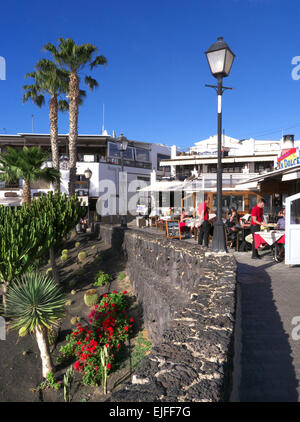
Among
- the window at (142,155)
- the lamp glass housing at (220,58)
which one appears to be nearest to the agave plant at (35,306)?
the lamp glass housing at (220,58)

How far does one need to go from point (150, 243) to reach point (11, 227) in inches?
181

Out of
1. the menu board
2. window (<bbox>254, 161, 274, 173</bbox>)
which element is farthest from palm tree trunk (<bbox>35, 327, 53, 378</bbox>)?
window (<bbox>254, 161, 274, 173</bbox>)

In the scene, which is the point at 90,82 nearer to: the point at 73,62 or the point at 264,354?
the point at 73,62

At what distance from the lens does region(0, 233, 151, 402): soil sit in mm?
8170

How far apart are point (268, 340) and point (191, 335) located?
62.4 inches

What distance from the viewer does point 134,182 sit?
33781 millimetres

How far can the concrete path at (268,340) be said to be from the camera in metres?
2.99

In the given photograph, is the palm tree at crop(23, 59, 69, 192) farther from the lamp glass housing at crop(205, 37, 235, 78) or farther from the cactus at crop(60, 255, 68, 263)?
the lamp glass housing at crop(205, 37, 235, 78)

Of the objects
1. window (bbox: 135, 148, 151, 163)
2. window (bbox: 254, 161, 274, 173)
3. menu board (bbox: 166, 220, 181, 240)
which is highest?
window (bbox: 135, 148, 151, 163)

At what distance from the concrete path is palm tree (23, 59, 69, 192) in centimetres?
1661

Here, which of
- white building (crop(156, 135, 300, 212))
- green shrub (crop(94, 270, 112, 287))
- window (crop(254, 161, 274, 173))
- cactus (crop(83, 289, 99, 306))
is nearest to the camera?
cactus (crop(83, 289, 99, 306))

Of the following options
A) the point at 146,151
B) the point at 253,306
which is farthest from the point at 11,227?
the point at 146,151

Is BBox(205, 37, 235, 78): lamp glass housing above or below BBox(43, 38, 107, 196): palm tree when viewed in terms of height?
below

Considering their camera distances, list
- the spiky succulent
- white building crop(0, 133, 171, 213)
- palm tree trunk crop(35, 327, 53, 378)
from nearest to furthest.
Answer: the spiky succulent → palm tree trunk crop(35, 327, 53, 378) → white building crop(0, 133, 171, 213)
